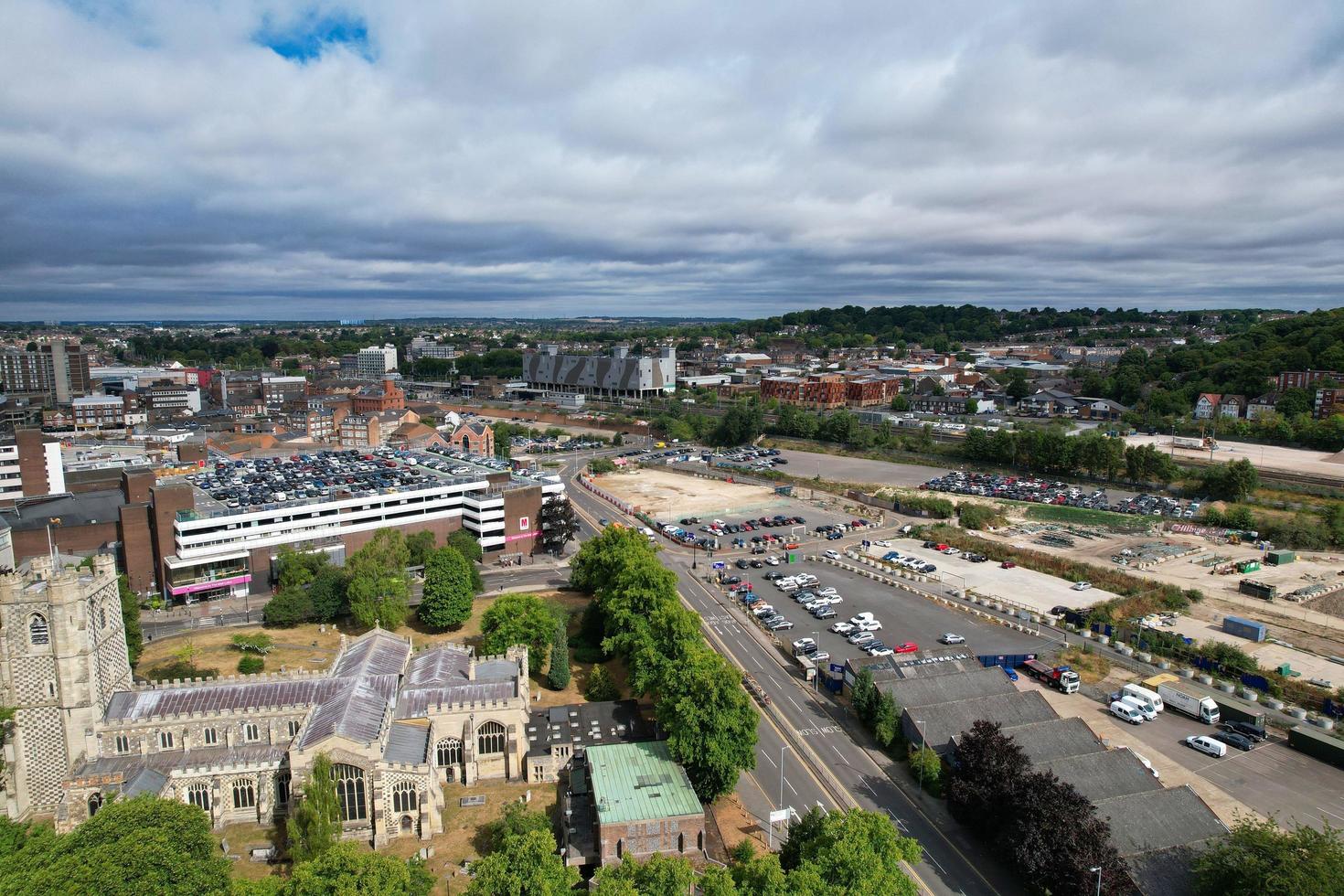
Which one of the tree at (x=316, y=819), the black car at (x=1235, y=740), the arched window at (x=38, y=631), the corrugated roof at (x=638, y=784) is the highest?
the arched window at (x=38, y=631)

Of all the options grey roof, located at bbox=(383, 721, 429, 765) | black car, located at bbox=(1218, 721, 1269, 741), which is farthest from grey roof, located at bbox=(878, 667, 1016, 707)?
grey roof, located at bbox=(383, 721, 429, 765)

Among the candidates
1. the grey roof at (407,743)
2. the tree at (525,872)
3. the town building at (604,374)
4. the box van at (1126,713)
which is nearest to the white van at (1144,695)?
the box van at (1126,713)

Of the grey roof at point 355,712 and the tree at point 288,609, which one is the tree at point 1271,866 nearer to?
the grey roof at point 355,712

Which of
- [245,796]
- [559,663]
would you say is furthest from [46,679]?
[559,663]

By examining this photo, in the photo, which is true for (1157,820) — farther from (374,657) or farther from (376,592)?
(376,592)

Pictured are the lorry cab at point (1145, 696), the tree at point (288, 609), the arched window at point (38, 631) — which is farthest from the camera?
the tree at point (288, 609)

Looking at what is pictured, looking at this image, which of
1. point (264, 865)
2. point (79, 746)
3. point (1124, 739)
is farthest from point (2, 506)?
point (1124, 739)

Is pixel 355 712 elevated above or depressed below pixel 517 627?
above
